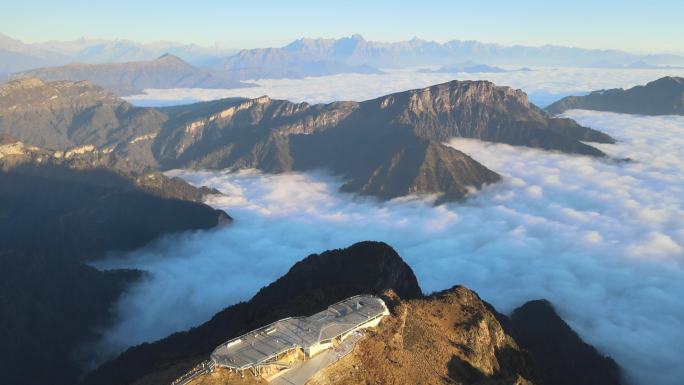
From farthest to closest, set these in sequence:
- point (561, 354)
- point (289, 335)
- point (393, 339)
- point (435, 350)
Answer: point (561, 354)
point (435, 350)
point (393, 339)
point (289, 335)

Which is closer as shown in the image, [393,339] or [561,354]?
[393,339]

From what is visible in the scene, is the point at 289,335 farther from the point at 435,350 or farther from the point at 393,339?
the point at 435,350

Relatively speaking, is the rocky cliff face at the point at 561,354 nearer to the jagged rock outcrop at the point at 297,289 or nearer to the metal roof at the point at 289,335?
the jagged rock outcrop at the point at 297,289

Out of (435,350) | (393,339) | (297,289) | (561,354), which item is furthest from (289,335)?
(561,354)

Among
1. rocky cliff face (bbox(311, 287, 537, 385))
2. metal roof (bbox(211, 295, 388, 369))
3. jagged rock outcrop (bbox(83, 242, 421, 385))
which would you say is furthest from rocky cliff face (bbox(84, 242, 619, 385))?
metal roof (bbox(211, 295, 388, 369))

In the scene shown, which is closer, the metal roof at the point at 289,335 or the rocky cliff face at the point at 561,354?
the metal roof at the point at 289,335

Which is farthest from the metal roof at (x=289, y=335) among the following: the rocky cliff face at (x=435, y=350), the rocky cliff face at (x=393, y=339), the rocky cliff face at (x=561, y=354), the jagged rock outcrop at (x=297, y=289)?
the rocky cliff face at (x=561, y=354)

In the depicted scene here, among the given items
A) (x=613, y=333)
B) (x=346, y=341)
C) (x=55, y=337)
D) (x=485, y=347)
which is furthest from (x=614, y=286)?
(x=55, y=337)

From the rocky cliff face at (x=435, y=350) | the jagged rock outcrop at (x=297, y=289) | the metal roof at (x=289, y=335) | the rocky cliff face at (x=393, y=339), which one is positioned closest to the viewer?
the metal roof at (x=289, y=335)

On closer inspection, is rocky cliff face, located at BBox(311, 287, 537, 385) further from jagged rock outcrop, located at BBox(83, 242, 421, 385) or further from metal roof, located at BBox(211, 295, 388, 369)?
jagged rock outcrop, located at BBox(83, 242, 421, 385)

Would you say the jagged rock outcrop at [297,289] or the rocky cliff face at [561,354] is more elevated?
the jagged rock outcrop at [297,289]

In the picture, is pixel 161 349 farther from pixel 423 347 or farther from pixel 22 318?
pixel 423 347

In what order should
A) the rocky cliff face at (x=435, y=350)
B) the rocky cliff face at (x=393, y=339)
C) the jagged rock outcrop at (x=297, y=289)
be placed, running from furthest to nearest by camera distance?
the jagged rock outcrop at (x=297, y=289)
the rocky cliff face at (x=393, y=339)
the rocky cliff face at (x=435, y=350)
